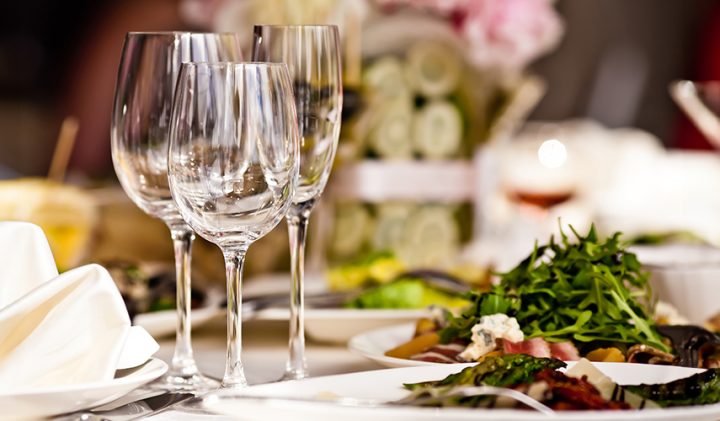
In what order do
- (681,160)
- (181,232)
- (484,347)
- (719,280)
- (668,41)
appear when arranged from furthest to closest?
1. (668,41)
2. (681,160)
3. (719,280)
4. (181,232)
5. (484,347)

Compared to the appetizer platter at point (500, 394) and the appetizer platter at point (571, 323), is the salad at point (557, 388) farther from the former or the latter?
the appetizer platter at point (571, 323)

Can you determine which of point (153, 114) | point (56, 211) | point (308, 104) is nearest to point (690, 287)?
point (308, 104)

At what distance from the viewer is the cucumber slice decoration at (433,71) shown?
2.01m

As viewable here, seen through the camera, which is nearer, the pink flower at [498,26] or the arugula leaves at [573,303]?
the arugula leaves at [573,303]

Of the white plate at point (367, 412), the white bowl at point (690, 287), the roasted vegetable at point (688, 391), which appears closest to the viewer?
the white plate at point (367, 412)

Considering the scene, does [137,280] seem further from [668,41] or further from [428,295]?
[668,41]

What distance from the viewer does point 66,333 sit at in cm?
77

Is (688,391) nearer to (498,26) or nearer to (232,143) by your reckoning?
(232,143)

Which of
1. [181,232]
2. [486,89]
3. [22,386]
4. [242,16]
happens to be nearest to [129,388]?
[22,386]

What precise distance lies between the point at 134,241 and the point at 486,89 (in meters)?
0.74

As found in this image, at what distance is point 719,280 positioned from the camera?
1160 mm

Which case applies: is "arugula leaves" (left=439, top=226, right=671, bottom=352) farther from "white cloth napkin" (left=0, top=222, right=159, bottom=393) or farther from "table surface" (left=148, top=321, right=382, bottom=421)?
"white cloth napkin" (left=0, top=222, right=159, bottom=393)

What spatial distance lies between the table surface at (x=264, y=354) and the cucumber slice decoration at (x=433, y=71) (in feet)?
2.41

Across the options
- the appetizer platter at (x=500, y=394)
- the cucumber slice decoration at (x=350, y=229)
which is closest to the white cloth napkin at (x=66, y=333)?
the appetizer platter at (x=500, y=394)
